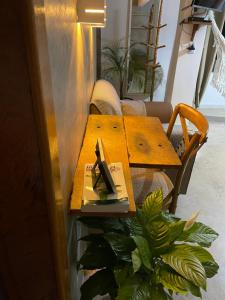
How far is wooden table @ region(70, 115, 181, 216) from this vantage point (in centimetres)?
108

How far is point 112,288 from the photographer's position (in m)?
0.97

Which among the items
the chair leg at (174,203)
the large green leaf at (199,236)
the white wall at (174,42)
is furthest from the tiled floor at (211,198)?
the white wall at (174,42)

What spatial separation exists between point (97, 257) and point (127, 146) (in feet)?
2.21

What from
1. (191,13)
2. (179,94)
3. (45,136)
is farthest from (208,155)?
(45,136)

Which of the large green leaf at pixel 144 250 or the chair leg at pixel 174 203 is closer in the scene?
the large green leaf at pixel 144 250

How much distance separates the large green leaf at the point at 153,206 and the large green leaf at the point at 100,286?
29 cm

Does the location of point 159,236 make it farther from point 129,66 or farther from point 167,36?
point 167,36

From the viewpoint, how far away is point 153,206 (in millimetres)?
996

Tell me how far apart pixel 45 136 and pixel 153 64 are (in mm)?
2810

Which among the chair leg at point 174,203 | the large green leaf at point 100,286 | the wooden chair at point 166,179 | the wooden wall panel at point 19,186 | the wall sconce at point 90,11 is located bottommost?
the chair leg at point 174,203

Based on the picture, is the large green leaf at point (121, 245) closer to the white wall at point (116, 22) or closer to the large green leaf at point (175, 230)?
the large green leaf at point (175, 230)

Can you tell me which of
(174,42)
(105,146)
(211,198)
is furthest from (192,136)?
(174,42)

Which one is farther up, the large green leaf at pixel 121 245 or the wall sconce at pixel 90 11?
the wall sconce at pixel 90 11

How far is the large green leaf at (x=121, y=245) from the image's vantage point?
0.94 m
